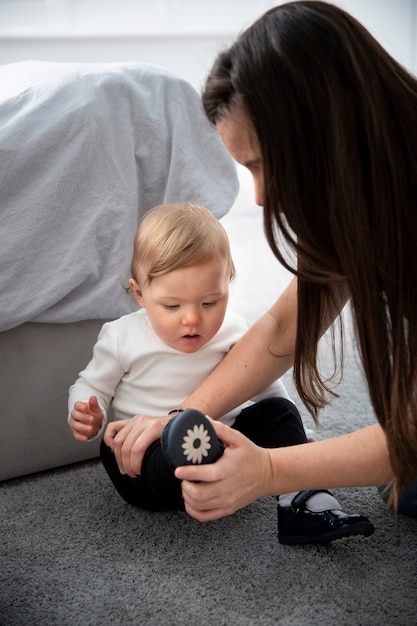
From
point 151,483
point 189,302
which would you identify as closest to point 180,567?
point 151,483

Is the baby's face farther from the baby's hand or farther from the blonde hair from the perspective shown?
the baby's hand

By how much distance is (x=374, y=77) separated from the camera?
72cm

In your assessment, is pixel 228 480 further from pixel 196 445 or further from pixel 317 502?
pixel 317 502

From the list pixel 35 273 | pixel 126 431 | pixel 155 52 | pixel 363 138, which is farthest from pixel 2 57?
pixel 363 138

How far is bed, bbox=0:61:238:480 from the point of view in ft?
3.61

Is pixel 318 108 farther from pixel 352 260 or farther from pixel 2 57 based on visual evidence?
pixel 2 57

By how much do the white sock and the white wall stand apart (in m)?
1.88

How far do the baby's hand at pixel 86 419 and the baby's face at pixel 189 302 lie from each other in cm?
15

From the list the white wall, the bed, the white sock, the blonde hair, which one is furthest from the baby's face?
the white wall

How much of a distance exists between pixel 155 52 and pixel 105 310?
1.93m

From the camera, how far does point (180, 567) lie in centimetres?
94

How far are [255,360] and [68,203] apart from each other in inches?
15.0

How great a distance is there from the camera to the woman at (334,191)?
705 mm

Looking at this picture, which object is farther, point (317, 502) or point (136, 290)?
point (136, 290)
